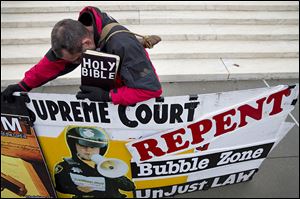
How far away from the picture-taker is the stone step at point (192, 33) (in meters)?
4.54

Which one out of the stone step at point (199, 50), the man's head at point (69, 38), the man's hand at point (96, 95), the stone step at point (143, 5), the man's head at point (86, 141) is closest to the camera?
the man's head at point (69, 38)

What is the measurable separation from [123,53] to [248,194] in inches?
74.8

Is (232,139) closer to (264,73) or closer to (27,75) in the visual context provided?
(27,75)

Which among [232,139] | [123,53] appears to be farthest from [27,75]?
[232,139]

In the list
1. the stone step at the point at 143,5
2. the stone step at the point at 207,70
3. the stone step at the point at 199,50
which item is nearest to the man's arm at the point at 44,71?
the stone step at the point at 207,70

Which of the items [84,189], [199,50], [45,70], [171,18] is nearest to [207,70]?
[199,50]

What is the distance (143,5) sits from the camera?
5078 mm

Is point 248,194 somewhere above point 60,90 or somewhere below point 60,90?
below

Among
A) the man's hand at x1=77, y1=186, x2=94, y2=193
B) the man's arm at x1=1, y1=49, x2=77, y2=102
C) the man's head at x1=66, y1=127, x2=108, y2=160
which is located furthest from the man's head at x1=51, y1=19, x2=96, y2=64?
the man's hand at x1=77, y1=186, x2=94, y2=193

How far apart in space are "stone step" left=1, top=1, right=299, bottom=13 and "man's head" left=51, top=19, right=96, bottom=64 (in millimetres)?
3764

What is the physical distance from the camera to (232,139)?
6.44 ft

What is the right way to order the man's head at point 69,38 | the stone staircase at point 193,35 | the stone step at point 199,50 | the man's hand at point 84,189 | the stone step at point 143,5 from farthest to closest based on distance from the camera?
the stone step at point 143,5 → the stone step at point 199,50 → the stone staircase at point 193,35 → the man's hand at point 84,189 → the man's head at point 69,38

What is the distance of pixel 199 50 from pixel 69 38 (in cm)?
340

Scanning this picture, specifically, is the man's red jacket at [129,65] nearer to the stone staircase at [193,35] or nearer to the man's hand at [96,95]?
the man's hand at [96,95]
